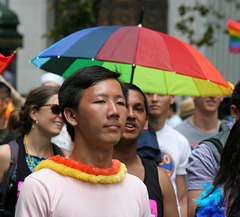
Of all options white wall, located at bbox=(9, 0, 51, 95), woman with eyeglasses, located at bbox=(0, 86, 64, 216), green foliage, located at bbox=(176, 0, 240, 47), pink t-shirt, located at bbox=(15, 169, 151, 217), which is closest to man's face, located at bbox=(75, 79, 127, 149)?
pink t-shirt, located at bbox=(15, 169, 151, 217)

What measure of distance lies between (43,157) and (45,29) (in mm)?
13582

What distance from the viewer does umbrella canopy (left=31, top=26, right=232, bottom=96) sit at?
15.3 feet

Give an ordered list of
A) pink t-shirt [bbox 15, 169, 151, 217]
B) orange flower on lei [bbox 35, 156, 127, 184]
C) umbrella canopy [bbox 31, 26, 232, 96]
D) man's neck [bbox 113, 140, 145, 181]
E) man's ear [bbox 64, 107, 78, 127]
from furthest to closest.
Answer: umbrella canopy [bbox 31, 26, 232, 96]
man's neck [bbox 113, 140, 145, 181]
man's ear [bbox 64, 107, 78, 127]
orange flower on lei [bbox 35, 156, 127, 184]
pink t-shirt [bbox 15, 169, 151, 217]

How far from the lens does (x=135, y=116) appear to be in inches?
172

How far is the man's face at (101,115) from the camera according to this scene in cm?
288

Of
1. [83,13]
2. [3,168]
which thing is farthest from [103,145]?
[83,13]

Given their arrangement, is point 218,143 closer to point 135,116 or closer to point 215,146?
point 215,146

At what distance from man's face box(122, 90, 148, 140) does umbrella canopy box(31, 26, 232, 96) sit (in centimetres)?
26

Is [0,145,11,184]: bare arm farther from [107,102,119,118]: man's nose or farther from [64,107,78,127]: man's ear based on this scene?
[107,102,119,118]: man's nose

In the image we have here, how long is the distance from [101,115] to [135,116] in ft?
4.97

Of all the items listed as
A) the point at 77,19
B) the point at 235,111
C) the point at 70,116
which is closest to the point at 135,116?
the point at 235,111

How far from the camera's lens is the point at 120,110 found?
296 cm

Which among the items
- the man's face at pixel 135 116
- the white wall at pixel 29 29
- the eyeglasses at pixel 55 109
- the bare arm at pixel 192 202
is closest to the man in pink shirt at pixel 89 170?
the bare arm at pixel 192 202

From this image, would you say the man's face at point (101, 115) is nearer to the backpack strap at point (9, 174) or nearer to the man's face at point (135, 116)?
the man's face at point (135, 116)
